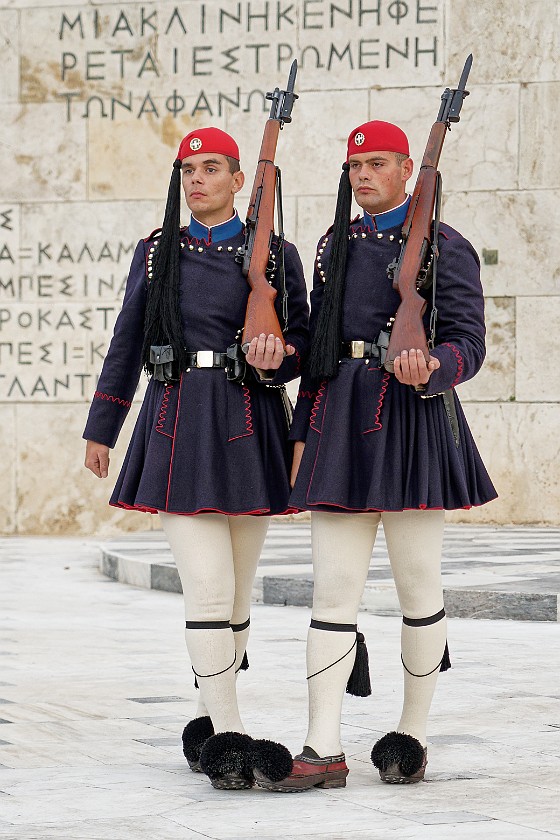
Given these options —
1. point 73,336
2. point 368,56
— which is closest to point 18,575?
point 73,336

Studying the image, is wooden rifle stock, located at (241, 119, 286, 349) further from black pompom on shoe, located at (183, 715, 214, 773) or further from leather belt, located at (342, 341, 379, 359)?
black pompom on shoe, located at (183, 715, 214, 773)

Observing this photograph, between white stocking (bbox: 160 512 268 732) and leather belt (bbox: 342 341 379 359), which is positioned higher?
leather belt (bbox: 342 341 379 359)

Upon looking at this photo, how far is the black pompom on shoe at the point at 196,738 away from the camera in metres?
4.24

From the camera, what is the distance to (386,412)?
4160 millimetres

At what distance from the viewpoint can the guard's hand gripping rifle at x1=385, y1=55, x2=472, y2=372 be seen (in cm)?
407

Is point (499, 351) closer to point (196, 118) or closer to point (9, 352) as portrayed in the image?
point (196, 118)

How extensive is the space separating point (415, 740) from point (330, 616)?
0.40 m

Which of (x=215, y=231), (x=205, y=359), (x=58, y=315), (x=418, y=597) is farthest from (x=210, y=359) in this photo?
(x=58, y=315)

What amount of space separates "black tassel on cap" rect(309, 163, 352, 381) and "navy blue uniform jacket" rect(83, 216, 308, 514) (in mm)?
143

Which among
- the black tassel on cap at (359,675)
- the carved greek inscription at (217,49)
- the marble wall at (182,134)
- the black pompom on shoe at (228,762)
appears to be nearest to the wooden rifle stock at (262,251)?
the black tassel on cap at (359,675)

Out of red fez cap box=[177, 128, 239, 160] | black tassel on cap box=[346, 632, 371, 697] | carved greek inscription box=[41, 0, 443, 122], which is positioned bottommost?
black tassel on cap box=[346, 632, 371, 697]

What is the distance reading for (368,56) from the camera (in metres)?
12.1

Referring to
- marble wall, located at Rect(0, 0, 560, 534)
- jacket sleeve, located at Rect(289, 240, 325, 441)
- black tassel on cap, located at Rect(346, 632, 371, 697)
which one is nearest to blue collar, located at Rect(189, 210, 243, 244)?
jacket sleeve, located at Rect(289, 240, 325, 441)

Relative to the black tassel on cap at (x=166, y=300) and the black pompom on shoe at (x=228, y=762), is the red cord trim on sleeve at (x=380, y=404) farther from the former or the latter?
the black pompom on shoe at (x=228, y=762)
